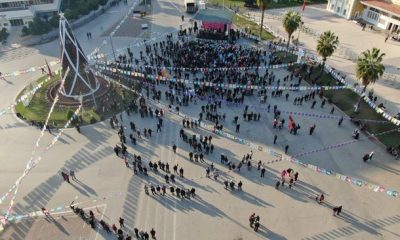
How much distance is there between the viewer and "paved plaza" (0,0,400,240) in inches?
937

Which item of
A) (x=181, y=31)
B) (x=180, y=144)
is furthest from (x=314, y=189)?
(x=181, y=31)

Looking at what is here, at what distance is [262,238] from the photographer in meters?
23.0

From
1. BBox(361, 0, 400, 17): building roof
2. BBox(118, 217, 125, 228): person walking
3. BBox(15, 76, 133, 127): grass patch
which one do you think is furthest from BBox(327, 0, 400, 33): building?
BBox(118, 217, 125, 228): person walking

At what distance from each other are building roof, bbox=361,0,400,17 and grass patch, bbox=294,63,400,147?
20.8 meters

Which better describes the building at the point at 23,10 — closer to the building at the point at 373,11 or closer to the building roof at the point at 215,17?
the building roof at the point at 215,17

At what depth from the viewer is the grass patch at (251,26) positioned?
53500 mm

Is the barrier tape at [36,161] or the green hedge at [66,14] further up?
the green hedge at [66,14]

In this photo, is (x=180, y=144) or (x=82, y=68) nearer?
(x=180, y=144)

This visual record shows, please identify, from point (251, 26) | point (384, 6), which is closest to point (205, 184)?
point (251, 26)

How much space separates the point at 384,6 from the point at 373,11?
255cm

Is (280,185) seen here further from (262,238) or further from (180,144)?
(180,144)

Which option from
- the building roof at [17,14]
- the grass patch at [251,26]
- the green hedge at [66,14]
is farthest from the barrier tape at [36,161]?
the building roof at [17,14]

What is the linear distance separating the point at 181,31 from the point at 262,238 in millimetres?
38296

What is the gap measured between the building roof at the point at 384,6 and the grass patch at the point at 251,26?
58.7ft
